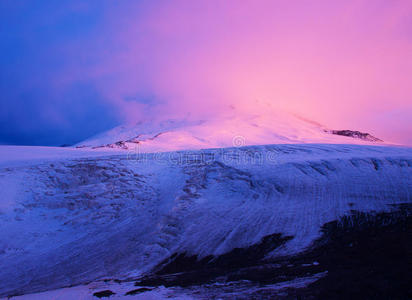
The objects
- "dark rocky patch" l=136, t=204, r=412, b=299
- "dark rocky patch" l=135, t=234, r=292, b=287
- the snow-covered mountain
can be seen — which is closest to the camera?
"dark rocky patch" l=136, t=204, r=412, b=299

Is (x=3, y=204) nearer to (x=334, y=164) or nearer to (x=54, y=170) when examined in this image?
(x=54, y=170)

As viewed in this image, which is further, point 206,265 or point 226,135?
point 226,135

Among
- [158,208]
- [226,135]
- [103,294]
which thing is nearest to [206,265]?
[103,294]

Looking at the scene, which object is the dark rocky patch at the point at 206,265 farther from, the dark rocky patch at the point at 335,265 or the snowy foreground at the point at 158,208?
the snowy foreground at the point at 158,208

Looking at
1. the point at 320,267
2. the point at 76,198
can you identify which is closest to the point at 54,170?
the point at 76,198

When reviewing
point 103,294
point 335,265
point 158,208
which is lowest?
point 103,294

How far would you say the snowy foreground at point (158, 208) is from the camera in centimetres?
638

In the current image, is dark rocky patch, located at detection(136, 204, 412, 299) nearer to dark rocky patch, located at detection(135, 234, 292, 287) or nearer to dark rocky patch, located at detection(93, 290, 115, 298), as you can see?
dark rocky patch, located at detection(135, 234, 292, 287)

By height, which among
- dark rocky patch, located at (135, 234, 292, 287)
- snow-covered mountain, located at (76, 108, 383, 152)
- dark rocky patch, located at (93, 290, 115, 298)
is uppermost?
snow-covered mountain, located at (76, 108, 383, 152)

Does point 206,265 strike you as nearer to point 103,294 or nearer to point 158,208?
point 103,294

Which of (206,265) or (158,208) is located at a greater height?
(158,208)

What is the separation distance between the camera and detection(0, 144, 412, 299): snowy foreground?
6375mm

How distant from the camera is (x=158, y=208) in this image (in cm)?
892

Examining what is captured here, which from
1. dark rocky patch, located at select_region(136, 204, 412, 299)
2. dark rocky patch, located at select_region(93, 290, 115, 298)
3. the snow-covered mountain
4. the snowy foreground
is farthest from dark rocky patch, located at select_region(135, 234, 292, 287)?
the snow-covered mountain
